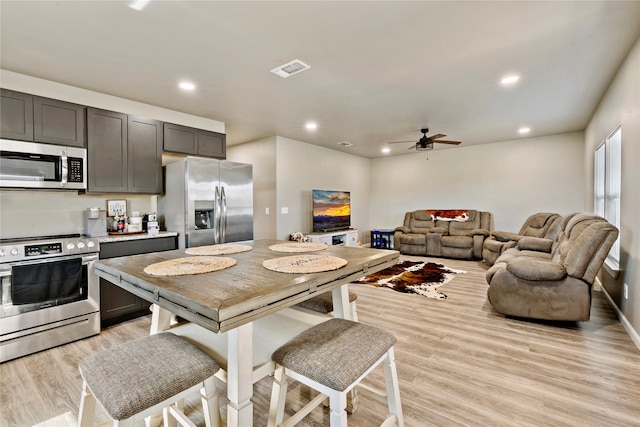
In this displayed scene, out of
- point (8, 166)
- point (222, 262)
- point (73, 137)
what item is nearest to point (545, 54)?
point (222, 262)

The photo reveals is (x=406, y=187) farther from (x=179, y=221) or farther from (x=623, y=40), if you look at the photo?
(x=179, y=221)

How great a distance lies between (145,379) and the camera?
1056 millimetres

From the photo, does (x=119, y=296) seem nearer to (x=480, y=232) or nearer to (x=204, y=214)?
(x=204, y=214)

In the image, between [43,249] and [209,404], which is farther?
[43,249]

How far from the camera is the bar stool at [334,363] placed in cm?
110

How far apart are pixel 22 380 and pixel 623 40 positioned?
18.0 ft

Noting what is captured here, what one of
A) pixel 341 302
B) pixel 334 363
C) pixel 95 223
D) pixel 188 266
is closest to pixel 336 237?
pixel 95 223

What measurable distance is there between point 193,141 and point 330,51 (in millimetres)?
2413

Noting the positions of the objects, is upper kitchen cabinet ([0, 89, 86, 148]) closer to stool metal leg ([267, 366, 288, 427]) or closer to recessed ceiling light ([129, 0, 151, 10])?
recessed ceiling light ([129, 0, 151, 10])

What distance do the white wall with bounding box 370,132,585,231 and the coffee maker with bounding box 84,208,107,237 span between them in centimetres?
646

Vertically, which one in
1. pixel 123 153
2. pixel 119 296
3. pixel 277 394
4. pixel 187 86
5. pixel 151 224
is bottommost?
pixel 119 296

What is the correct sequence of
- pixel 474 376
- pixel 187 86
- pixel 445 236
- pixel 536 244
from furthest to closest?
pixel 445 236
pixel 536 244
pixel 187 86
pixel 474 376

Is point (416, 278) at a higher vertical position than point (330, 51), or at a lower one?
lower

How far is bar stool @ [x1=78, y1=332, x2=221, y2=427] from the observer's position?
98cm
